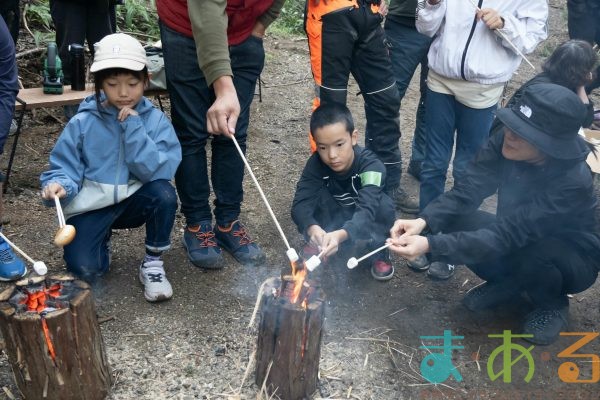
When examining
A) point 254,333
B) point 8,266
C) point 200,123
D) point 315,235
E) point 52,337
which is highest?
point 200,123

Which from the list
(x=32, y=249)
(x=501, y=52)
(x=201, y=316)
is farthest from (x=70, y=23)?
(x=501, y=52)

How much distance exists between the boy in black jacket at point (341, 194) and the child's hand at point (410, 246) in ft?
1.32

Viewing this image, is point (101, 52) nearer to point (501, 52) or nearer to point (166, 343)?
point (166, 343)

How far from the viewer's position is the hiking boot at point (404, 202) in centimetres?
527

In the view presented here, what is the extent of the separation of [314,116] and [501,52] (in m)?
1.47

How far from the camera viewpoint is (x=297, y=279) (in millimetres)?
3117

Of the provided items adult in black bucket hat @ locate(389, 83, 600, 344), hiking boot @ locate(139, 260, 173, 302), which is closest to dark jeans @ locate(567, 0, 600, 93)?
adult in black bucket hat @ locate(389, 83, 600, 344)

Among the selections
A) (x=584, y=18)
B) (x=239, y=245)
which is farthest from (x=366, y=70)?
(x=584, y=18)

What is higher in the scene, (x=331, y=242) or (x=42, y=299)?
(x=42, y=299)

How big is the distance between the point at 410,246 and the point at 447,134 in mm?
1472

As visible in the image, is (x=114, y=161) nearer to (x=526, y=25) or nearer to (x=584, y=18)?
(x=526, y=25)

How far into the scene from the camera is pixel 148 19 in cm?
865

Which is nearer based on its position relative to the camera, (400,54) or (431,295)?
(431,295)

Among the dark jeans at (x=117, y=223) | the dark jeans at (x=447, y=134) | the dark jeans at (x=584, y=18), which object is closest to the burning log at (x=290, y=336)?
the dark jeans at (x=117, y=223)
